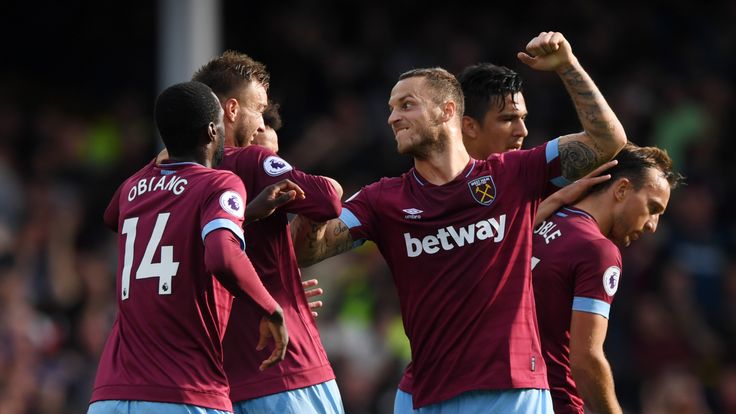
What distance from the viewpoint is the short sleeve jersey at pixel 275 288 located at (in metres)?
5.55

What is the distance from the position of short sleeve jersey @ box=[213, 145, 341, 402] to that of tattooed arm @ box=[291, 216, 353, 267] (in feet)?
0.85

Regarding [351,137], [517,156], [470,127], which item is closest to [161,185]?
[517,156]

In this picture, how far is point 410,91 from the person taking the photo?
588 cm

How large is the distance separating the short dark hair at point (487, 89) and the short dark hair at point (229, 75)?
106cm

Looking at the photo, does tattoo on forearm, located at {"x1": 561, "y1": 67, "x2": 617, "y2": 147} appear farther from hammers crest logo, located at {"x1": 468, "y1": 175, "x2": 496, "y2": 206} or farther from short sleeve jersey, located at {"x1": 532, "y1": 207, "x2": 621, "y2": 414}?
short sleeve jersey, located at {"x1": 532, "y1": 207, "x2": 621, "y2": 414}

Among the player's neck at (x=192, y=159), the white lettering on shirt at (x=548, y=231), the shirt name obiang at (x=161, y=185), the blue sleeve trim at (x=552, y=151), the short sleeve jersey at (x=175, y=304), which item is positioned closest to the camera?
the short sleeve jersey at (x=175, y=304)

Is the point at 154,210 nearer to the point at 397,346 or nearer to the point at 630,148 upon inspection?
the point at 630,148

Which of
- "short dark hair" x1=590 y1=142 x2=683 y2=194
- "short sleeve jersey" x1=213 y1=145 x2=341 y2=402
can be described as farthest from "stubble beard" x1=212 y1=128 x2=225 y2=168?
"short dark hair" x1=590 y1=142 x2=683 y2=194

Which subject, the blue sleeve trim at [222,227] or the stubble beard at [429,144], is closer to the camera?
the blue sleeve trim at [222,227]

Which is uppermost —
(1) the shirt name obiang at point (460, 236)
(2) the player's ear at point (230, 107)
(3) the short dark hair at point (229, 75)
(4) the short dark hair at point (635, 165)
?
(3) the short dark hair at point (229, 75)

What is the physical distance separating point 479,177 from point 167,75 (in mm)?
7241

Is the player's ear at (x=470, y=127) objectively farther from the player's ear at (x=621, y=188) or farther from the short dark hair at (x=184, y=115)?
the short dark hair at (x=184, y=115)

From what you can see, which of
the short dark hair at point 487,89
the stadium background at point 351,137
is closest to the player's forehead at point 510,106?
the short dark hair at point 487,89

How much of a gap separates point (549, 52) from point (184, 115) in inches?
58.7
